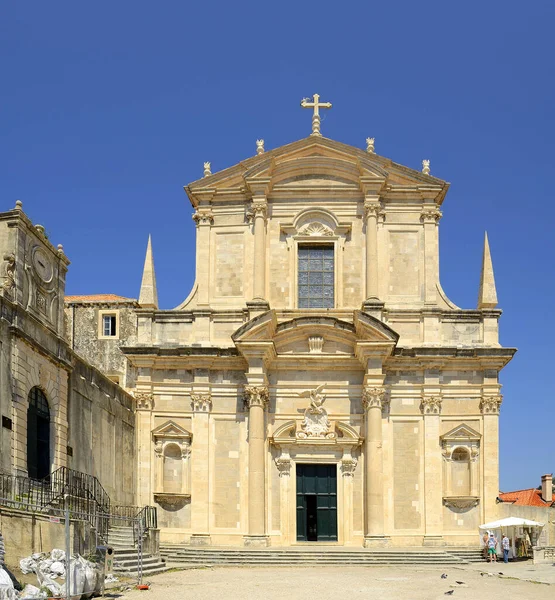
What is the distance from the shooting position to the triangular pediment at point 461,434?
3058cm

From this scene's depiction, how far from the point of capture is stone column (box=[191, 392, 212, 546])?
1188 inches

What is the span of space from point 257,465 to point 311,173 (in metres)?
9.46

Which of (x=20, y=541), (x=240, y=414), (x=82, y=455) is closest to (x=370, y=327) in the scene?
(x=240, y=414)

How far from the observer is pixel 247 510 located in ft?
99.6

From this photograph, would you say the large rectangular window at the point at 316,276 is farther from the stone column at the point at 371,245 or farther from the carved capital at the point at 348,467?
the carved capital at the point at 348,467

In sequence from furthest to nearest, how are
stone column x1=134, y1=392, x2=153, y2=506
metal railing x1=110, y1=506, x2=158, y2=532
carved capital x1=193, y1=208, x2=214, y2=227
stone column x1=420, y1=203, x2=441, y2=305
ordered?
carved capital x1=193, y1=208, x2=214, y2=227
stone column x1=420, y1=203, x2=441, y2=305
stone column x1=134, y1=392, x2=153, y2=506
metal railing x1=110, y1=506, x2=158, y2=532

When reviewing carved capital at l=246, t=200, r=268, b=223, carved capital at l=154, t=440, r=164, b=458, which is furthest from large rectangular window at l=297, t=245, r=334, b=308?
carved capital at l=154, t=440, r=164, b=458

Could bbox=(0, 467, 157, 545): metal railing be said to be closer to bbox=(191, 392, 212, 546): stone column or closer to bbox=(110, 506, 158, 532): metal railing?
bbox=(110, 506, 158, 532): metal railing

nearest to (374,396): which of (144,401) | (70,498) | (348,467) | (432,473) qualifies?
(348,467)

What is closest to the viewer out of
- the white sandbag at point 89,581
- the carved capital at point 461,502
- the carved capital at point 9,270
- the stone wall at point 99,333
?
the white sandbag at point 89,581

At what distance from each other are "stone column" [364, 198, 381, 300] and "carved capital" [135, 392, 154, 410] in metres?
7.36

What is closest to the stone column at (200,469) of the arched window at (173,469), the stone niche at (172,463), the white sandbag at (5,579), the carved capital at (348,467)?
the stone niche at (172,463)

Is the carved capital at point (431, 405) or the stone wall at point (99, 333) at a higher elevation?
the stone wall at point (99, 333)

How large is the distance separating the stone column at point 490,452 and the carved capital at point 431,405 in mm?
1334
